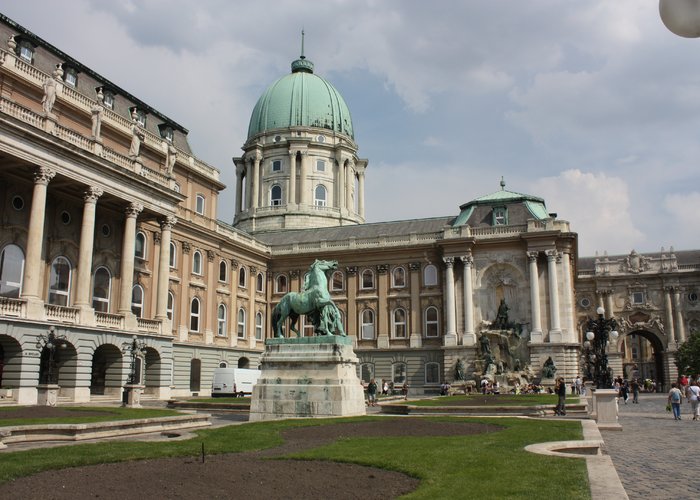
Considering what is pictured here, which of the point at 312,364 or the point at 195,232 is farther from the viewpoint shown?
the point at 195,232

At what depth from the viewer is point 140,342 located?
39.6 metres

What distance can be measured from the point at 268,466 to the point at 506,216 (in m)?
52.0

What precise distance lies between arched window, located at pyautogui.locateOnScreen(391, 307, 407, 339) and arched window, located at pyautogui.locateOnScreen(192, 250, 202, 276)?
19.1 metres

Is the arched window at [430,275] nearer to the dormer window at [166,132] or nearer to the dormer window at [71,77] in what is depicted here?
the dormer window at [166,132]

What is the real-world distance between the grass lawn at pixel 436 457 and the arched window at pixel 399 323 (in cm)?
4209

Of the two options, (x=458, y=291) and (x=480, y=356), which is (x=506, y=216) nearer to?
(x=458, y=291)

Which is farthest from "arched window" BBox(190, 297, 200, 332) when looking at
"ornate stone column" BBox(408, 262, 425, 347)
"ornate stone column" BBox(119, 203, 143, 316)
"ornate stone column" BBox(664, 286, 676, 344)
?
"ornate stone column" BBox(664, 286, 676, 344)

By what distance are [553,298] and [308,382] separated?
36184 mm

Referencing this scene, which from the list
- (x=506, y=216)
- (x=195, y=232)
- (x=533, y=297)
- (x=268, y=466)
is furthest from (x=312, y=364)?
(x=506, y=216)

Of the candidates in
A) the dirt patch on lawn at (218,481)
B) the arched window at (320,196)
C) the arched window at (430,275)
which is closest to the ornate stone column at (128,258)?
the dirt patch on lawn at (218,481)

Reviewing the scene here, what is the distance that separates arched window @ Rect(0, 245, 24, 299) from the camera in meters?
34.6

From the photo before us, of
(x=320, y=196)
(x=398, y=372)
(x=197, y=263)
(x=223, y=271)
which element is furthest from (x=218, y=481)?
(x=320, y=196)

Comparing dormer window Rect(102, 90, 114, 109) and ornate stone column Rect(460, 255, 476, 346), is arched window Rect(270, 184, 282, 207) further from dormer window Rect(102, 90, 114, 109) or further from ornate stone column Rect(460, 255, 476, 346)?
dormer window Rect(102, 90, 114, 109)

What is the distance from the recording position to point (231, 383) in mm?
46562
